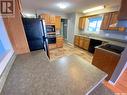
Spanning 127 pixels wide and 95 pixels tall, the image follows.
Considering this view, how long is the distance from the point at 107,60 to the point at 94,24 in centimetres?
308

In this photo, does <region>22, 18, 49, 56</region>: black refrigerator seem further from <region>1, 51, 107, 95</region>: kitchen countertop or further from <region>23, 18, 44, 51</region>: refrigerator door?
<region>1, 51, 107, 95</region>: kitchen countertop

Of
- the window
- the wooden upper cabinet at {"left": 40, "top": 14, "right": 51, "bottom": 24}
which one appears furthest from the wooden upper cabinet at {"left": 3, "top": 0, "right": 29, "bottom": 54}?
the window

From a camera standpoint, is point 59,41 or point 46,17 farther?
point 59,41

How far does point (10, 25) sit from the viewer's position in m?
1.10

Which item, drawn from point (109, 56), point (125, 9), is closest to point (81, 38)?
point (109, 56)

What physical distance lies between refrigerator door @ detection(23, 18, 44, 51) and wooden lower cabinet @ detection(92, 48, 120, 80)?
1729 mm

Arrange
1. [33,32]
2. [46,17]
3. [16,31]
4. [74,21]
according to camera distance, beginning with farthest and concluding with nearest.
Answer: [74,21]
[46,17]
[33,32]
[16,31]

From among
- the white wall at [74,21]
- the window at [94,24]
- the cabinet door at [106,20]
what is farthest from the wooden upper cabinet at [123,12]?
the white wall at [74,21]

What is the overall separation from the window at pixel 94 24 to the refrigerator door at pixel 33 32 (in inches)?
147

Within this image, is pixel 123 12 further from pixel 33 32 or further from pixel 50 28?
pixel 50 28

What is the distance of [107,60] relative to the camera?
199cm

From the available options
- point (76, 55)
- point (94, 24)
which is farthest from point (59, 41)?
point (76, 55)

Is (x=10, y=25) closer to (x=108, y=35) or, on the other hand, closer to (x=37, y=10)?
(x=37, y=10)

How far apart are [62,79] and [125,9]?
1046mm
